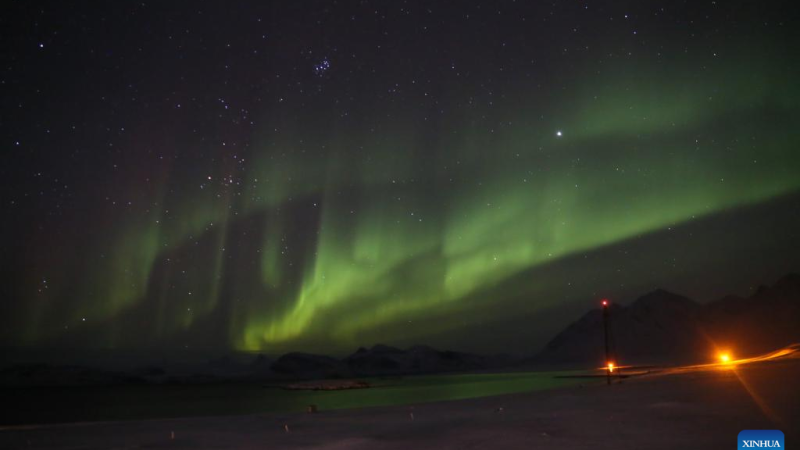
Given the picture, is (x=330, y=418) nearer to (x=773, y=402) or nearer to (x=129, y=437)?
(x=129, y=437)

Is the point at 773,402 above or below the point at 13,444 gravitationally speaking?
above

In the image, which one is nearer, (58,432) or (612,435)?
(612,435)

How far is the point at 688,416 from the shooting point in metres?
16.2

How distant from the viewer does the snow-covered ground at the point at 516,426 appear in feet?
46.1

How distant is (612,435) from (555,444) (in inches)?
69.6

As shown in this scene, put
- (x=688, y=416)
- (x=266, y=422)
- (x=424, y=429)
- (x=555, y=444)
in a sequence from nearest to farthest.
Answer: (x=555, y=444)
(x=688, y=416)
(x=424, y=429)
(x=266, y=422)

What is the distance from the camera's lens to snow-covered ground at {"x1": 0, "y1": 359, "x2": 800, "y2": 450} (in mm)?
14047

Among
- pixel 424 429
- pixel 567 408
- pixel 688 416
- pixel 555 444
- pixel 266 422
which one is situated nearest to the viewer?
pixel 555 444

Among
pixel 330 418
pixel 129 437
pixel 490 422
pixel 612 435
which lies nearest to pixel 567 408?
pixel 490 422

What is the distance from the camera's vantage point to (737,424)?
563 inches

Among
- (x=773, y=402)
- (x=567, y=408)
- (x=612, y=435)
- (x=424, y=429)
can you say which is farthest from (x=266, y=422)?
(x=773, y=402)

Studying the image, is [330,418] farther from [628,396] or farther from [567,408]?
[628,396]

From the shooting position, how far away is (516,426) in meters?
17.0

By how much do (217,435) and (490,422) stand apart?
9.15 m
